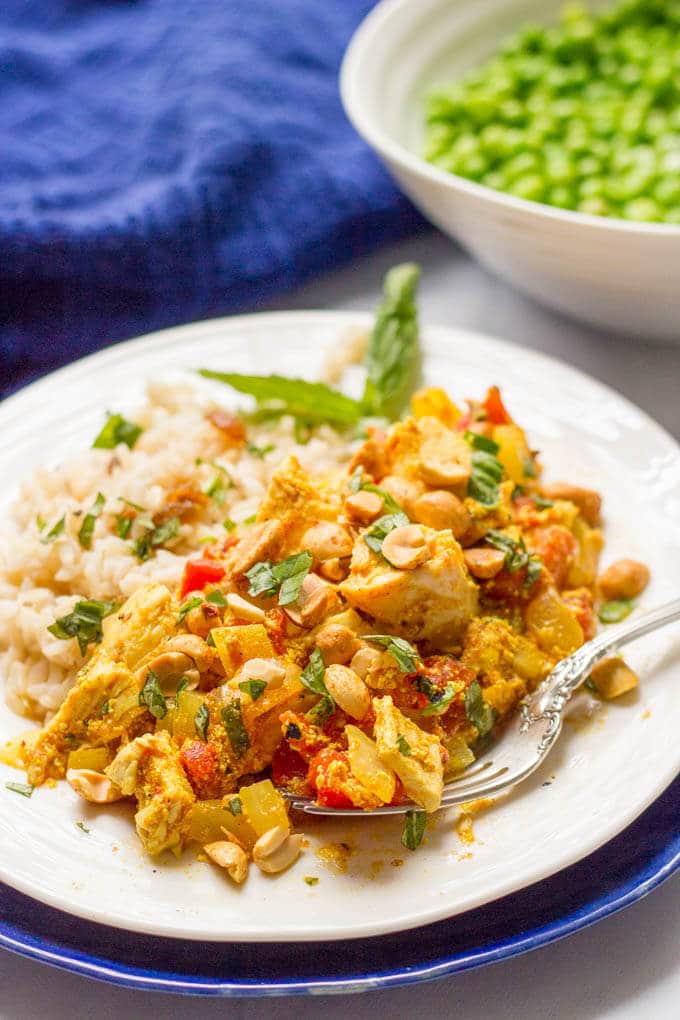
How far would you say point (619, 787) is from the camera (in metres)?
2.24

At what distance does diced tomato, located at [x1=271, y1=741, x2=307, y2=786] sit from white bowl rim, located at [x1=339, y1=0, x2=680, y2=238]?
181 cm

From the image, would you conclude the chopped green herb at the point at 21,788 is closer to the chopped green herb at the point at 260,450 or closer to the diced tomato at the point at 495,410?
the chopped green herb at the point at 260,450

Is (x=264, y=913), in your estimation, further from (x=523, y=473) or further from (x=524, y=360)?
(x=524, y=360)

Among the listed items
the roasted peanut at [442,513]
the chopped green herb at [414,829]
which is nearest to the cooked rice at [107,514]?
the roasted peanut at [442,513]

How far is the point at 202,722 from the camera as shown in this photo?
2.27 metres

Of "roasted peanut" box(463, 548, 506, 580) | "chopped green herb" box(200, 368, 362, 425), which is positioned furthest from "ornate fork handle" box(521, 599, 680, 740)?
"chopped green herb" box(200, 368, 362, 425)

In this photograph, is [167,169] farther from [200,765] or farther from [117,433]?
[200,765]

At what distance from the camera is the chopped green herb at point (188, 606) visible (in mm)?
2420

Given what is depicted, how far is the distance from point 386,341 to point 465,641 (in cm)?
120

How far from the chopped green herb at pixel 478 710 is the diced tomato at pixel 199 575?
619 millimetres

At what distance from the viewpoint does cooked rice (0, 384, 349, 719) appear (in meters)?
2.57

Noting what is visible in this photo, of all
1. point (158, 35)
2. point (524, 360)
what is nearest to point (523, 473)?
point (524, 360)

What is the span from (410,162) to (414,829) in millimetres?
2289

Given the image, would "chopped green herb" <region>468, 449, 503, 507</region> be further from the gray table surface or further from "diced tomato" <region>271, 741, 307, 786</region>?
the gray table surface
